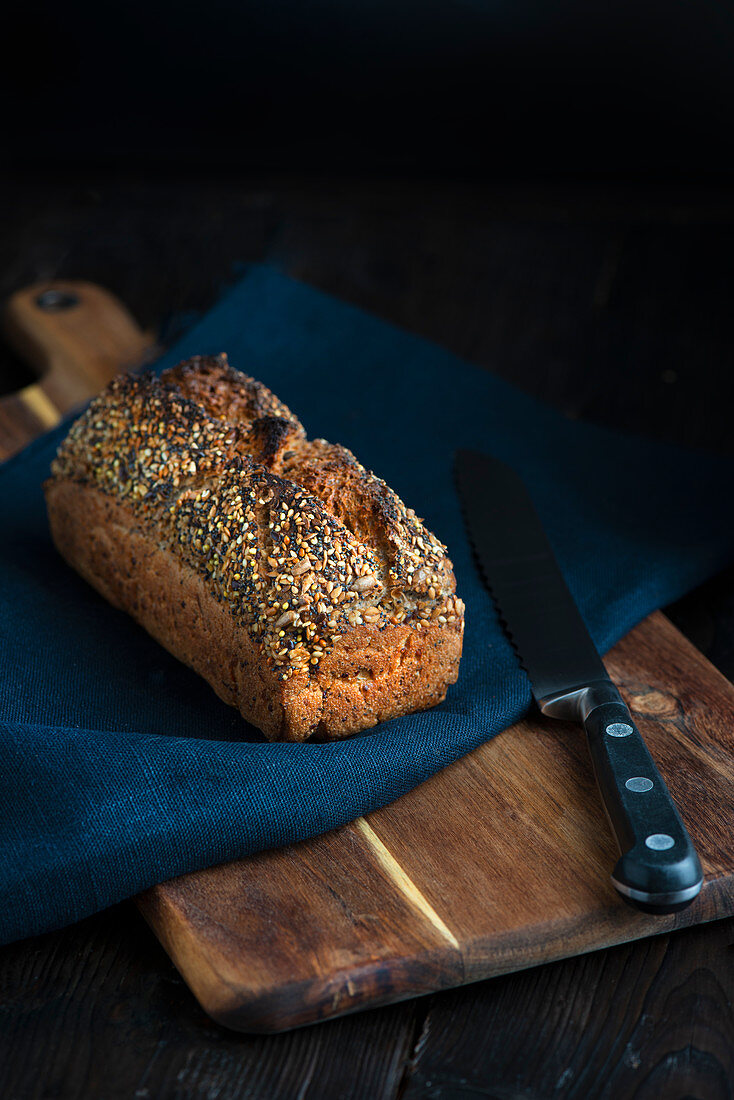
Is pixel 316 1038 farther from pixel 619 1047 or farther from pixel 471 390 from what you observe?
pixel 471 390

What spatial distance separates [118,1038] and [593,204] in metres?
3.27

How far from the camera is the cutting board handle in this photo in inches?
112

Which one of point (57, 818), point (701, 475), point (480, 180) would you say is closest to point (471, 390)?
point (701, 475)

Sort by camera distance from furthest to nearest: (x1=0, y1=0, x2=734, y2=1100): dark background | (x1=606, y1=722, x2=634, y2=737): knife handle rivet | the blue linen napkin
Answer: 1. (x1=0, y1=0, x2=734, y2=1100): dark background
2. (x1=606, y1=722, x2=634, y2=737): knife handle rivet
3. the blue linen napkin

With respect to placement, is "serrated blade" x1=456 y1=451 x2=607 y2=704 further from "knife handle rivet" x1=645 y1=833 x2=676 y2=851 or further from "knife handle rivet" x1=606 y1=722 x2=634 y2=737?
"knife handle rivet" x1=645 y1=833 x2=676 y2=851

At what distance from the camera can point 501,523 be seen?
2299 millimetres

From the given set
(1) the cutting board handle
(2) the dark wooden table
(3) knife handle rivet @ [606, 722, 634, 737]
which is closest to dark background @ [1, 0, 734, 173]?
(2) the dark wooden table

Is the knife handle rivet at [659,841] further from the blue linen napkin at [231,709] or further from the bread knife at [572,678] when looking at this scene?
the blue linen napkin at [231,709]

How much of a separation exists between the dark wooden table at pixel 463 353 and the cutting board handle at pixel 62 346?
133mm

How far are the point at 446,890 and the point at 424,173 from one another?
10.4ft

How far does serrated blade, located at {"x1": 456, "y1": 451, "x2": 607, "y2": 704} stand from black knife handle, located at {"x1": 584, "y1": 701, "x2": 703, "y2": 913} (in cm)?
18

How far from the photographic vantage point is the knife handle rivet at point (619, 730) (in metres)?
1.72

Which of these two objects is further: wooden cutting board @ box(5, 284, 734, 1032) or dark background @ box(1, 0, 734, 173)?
dark background @ box(1, 0, 734, 173)

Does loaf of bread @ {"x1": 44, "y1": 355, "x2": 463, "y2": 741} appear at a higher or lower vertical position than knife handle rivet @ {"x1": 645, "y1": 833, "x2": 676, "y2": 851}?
higher
